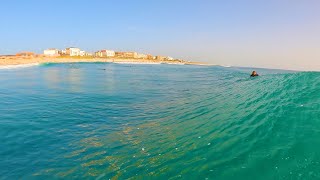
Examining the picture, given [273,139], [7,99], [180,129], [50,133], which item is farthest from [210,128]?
[7,99]

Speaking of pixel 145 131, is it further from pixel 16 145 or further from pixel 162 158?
pixel 16 145

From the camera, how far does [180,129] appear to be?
41.1 feet

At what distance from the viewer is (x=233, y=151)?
8.80 m

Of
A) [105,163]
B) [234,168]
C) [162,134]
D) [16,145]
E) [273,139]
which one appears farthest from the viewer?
[162,134]

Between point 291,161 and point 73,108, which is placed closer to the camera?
point 291,161

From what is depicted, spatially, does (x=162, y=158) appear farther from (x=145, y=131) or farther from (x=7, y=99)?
(x=7, y=99)

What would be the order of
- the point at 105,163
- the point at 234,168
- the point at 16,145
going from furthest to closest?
the point at 16,145 → the point at 105,163 → the point at 234,168

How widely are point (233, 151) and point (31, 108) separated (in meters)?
14.5

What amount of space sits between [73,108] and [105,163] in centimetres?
1054

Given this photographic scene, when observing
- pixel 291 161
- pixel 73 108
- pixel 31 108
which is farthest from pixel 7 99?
pixel 291 161

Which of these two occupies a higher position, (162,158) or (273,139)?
(273,139)

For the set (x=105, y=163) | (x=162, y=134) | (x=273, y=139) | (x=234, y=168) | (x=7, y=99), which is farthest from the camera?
(x=7, y=99)

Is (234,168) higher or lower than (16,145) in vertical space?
higher

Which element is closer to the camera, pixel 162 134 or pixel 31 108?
pixel 162 134
